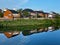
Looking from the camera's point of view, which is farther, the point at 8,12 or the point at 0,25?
the point at 8,12

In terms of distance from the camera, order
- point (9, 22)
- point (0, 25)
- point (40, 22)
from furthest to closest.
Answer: point (40, 22) < point (9, 22) < point (0, 25)

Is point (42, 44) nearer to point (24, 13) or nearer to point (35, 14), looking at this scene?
point (24, 13)

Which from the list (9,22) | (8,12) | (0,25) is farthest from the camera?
(8,12)

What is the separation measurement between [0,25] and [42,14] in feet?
96.1

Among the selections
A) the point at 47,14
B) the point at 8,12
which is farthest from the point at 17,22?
the point at 47,14

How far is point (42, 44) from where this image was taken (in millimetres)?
13555

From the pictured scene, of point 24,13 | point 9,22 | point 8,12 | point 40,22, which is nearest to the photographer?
point 9,22

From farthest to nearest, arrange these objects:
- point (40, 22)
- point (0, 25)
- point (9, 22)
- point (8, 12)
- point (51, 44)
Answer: point (8, 12) → point (40, 22) → point (9, 22) → point (0, 25) → point (51, 44)

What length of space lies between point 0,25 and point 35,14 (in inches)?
1051

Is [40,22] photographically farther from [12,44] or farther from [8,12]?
[12,44]

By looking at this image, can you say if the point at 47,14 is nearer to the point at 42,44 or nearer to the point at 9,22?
the point at 9,22

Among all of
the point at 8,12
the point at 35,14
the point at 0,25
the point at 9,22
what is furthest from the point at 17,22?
the point at 35,14

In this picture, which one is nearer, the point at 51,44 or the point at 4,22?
the point at 51,44

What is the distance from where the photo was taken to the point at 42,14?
191ft
